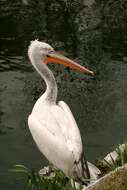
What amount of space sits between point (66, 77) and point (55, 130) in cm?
616

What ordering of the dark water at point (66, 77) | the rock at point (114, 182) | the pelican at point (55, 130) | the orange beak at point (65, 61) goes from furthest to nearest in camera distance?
the dark water at point (66, 77), the orange beak at point (65, 61), the pelican at point (55, 130), the rock at point (114, 182)

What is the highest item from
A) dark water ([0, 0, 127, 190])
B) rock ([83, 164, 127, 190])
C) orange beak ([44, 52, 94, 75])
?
orange beak ([44, 52, 94, 75])

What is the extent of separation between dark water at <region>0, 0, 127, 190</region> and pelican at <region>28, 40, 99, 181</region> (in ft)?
4.65

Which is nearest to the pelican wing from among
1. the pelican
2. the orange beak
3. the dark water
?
the pelican

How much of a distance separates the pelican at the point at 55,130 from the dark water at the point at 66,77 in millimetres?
1418

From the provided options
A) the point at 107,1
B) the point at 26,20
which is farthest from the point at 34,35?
the point at 107,1

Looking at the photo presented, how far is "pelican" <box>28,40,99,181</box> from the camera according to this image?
20.0ft

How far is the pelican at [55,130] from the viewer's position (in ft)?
20.0

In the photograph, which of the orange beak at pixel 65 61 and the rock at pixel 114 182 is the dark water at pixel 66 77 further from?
the rock at pixel 114 182

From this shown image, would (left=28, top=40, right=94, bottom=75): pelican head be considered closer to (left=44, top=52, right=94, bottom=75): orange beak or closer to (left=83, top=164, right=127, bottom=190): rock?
(left=44, top=52, right=94, bottom=75): orange beak

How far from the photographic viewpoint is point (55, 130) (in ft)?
21.1

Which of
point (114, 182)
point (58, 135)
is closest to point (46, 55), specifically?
point (58, 135)

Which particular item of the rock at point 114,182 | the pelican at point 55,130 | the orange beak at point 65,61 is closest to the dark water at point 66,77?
the pelican at point 55,130

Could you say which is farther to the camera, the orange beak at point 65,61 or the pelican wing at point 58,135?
the orange beak at point 65,61
